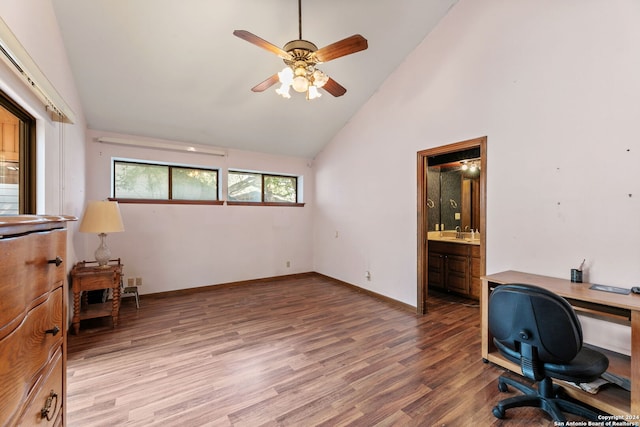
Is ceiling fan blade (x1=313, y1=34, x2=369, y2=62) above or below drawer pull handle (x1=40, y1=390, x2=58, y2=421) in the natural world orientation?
above

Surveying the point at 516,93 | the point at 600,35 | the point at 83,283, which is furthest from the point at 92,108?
the point at 600,35

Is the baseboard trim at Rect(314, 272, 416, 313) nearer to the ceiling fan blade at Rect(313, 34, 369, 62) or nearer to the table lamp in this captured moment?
the ceiling fan blade at Rect(313, 34, 369, 62)

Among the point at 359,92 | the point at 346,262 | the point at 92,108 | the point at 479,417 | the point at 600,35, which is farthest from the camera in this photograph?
the point at 346,262

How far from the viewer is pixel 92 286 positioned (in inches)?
115

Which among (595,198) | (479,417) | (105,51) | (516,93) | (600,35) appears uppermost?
(105,51)

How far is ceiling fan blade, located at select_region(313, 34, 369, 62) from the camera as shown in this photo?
202 cm

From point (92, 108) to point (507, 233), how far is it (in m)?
4.95

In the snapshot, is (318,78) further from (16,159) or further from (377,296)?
(377,296)

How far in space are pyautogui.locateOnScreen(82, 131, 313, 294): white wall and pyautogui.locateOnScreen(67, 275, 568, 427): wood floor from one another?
0.74 meters

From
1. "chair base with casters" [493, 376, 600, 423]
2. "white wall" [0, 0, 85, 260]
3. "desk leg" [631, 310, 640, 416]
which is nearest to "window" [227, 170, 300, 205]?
"white wall" [0, 0, 85, 260]

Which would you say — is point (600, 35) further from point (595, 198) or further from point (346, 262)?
point (346, 262)

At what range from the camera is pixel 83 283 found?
2.88 metres

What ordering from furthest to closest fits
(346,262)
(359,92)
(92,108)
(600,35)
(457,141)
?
(346,262)
(359,92)
(92,108)
(457,141)
(600,35)

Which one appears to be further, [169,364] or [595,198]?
[169,364]
